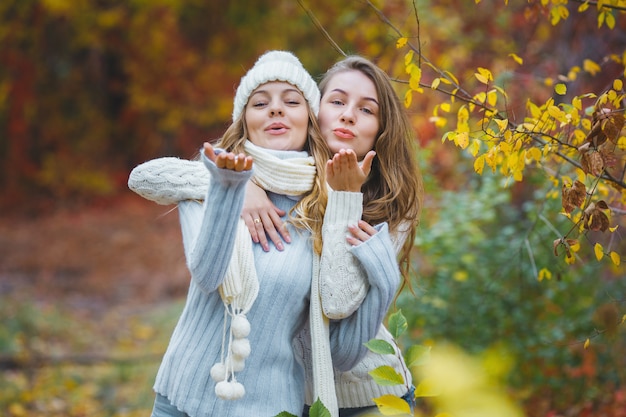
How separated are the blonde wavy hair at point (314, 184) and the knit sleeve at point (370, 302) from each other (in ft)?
0.58

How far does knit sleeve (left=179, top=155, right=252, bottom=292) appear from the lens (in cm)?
199

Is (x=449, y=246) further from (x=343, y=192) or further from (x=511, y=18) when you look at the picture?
(x=511, y=18)

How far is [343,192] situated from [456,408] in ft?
5.08

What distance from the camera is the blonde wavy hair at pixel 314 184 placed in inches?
91.9

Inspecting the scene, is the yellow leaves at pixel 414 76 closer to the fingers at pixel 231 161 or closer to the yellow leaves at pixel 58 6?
the fingers at pixel 231 161

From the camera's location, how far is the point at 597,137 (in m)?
2.18

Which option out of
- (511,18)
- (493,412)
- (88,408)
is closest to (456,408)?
(493,412)

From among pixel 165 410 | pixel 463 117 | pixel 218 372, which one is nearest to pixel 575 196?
pixel 463 117

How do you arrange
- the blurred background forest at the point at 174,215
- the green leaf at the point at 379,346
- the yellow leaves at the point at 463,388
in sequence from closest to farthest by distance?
1. the yellow leaves at the point at 463,388
2. the green leaf at the point at 379,346
3. the blurred background forest at the point at 174,215

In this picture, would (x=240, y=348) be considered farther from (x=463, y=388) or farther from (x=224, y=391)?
(x=463, y=388)

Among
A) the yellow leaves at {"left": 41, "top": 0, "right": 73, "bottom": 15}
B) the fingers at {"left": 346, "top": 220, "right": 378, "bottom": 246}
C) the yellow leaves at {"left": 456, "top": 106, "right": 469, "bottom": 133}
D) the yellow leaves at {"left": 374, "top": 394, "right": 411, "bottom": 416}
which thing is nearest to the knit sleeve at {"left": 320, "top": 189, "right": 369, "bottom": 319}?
the fingers at {"left": 346, "top": 220, "right": 378, "bottom": 246}

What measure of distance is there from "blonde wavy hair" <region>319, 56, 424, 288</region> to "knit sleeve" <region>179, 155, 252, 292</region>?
1.90 feet

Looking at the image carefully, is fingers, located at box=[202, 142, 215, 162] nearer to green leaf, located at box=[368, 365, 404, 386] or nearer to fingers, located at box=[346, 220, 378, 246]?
fingers, located at box=[346, 220, 378, 246]

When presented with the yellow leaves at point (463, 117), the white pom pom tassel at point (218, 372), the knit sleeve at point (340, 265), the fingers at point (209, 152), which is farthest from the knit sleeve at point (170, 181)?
the yellow leaves at point (463, 117)
